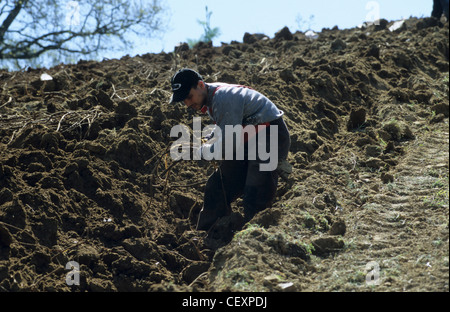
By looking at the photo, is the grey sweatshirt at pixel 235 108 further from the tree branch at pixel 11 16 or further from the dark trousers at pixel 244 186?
the tree branch at pixel 11 16

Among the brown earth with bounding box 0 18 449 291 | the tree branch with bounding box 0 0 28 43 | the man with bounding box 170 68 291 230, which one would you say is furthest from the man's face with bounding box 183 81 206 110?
the tree branch with bounding box 0 0 28 43

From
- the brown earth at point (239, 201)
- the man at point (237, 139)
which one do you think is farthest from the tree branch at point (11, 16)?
the man at point (237, 139)

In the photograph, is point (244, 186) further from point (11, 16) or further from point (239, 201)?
point (11, 16)

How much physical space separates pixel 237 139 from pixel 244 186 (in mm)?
659

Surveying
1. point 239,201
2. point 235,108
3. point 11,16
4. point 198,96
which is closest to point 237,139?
point 235,108

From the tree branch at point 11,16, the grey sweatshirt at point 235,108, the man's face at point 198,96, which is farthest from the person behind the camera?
the tree branch at point 11,16

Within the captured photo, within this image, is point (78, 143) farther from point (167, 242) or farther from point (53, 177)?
point (167, 242)

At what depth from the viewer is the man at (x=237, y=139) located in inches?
232

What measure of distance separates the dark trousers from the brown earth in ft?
0.50

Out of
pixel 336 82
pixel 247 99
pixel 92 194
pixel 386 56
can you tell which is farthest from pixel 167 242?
Answer: pixel 386 56

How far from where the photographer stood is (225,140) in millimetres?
5844

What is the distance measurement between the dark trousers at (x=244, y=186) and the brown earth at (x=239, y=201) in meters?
0.15

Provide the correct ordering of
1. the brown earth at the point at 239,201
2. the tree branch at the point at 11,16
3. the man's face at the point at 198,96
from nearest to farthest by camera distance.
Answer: the brown earth at the point at 239,201 < the man's face at the point at 198,96 < the tree branch at the point at 11,16

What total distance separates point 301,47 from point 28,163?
5.70 m
